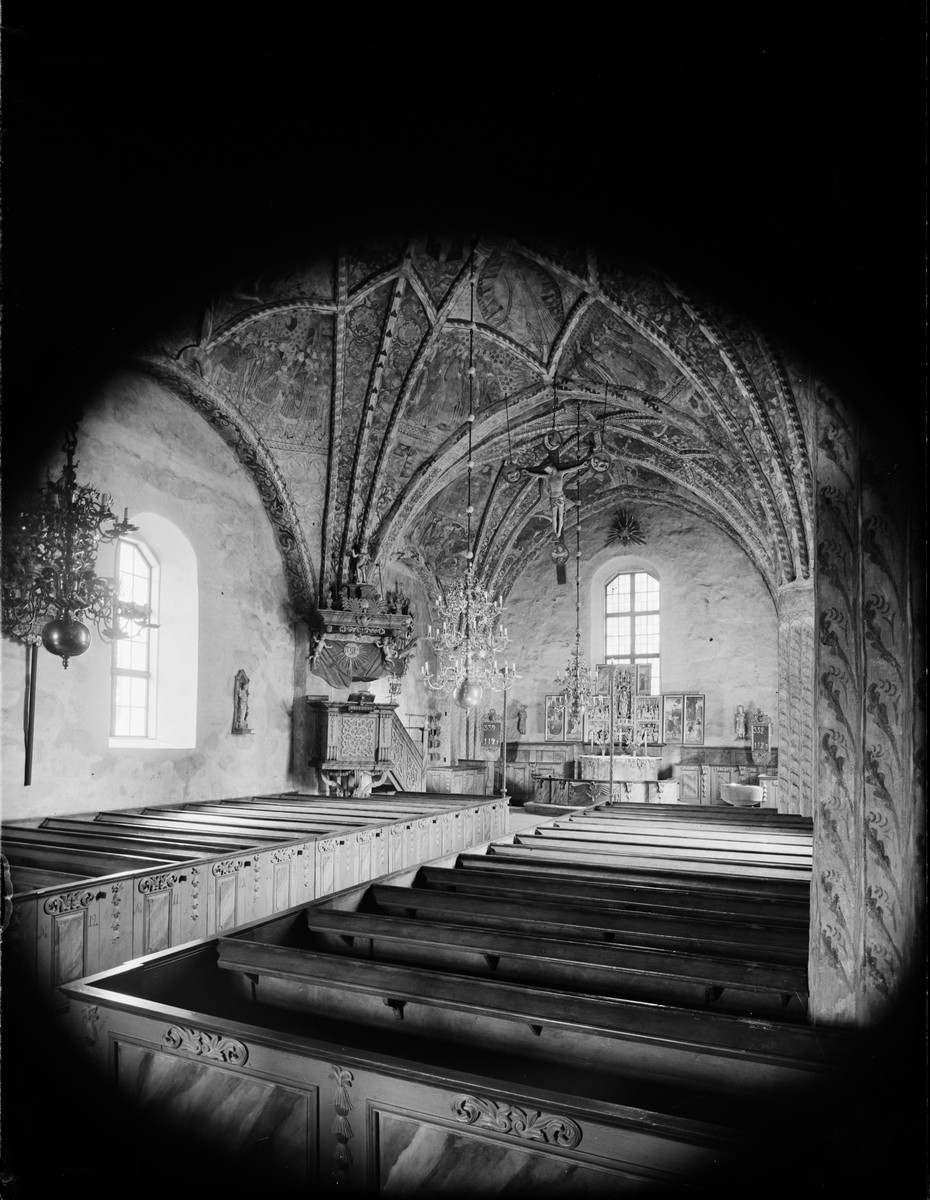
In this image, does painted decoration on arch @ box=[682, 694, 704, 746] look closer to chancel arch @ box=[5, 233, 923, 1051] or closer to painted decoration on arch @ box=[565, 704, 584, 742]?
painted decoration on arch @ box=[565, 704, 584, 742]

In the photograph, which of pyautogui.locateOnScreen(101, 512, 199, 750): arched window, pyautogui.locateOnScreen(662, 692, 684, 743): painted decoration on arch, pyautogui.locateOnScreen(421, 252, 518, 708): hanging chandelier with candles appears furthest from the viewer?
pyautogui.locateOnScreen(662, 692, 684, 743): painted decoration on arch

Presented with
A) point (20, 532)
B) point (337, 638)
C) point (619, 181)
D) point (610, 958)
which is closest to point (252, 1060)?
point (610, 958)

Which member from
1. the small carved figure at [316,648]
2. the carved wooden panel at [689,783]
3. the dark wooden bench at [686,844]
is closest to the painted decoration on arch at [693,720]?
the carved wooden panel at [689,783]

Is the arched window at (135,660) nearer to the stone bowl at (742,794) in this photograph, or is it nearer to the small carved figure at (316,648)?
the small carved figure at (316,648)

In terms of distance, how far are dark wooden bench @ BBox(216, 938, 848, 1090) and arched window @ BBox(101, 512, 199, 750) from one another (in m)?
8.29

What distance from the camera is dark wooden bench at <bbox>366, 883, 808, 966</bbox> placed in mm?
4109

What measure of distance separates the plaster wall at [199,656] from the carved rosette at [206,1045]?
6.53m

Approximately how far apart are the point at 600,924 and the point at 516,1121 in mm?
2144

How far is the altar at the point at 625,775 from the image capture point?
18562mm

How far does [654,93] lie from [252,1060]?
3762mm

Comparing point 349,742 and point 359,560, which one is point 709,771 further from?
point 359,560

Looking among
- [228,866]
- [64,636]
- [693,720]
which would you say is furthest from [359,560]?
[693,720]

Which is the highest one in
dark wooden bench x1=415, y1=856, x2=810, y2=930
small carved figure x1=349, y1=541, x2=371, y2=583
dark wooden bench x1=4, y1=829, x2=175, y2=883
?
small carved figure x1=349, y1=541, x2=371, y2=583

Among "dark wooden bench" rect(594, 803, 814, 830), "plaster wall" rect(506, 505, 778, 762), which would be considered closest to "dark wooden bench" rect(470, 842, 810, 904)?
"dark wooden bench" rect(594, 803, 814, 830)
